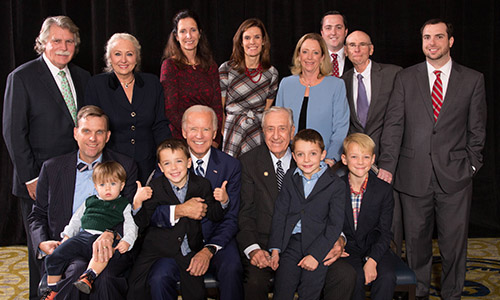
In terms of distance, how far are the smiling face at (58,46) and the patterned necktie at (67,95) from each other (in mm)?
79

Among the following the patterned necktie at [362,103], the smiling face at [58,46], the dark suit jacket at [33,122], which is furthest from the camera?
the patterned necktie at [362,103]

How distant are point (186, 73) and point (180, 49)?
0.21 metres

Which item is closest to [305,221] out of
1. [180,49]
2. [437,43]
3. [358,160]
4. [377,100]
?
[358,160]

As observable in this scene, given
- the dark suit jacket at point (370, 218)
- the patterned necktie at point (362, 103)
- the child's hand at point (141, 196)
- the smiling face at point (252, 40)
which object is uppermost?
the smiling face at point (252, 40)

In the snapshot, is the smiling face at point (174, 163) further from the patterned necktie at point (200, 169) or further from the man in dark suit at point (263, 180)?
the man in dark suit at point (263, 180)

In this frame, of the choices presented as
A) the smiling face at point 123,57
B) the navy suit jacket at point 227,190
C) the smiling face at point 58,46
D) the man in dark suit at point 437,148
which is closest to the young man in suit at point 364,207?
the man in dark suit at point 437,148

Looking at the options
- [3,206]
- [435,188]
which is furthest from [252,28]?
[3,206]

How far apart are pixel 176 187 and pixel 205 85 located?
1.07 meters

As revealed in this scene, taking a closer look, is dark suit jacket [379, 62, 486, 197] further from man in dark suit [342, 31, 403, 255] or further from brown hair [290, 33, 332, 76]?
brown hair [290, 33, 332, 76]

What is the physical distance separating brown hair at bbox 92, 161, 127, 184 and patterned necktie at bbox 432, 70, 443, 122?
218cm

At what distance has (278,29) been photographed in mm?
5137

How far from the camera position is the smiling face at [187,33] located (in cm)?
375

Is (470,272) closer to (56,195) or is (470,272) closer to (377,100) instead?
(377,100)

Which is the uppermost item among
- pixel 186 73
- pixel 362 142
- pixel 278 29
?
pixel 278 29
